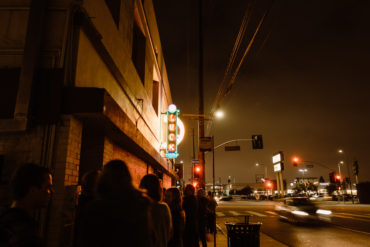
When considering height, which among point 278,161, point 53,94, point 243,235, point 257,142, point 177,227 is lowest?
point 243,235

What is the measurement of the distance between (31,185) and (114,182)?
22.6 inches

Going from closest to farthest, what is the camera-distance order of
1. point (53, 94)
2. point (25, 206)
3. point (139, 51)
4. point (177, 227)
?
point (25, 206) < point (177, 227) < point (53, 94) < point (139, 51)

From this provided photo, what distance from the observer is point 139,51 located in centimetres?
1152

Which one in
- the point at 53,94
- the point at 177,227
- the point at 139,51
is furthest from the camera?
the point at 139,51

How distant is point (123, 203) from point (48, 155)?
309 cm

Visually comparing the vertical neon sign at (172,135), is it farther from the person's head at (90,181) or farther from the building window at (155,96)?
the person's head at (90,181)

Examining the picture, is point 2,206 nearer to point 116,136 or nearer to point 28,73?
point 28,73

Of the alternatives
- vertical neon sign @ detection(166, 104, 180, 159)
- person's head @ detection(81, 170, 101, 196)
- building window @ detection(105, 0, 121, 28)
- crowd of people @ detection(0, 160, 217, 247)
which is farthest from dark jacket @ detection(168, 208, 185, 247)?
vertical neon sign @ detection(166, 104, 180, 159)

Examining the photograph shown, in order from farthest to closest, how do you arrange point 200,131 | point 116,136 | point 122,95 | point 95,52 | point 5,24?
point 200,131, point 122,95, point 116,136, point 95,52, point 5,24

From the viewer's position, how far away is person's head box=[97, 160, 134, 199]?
211cm

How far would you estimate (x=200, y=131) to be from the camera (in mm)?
16969

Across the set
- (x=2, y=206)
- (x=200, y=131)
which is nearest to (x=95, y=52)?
(x=2, y=206)

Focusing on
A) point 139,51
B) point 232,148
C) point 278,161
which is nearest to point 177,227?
point 139,51

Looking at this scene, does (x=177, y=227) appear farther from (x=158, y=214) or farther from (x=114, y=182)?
(x=114, y=182)
